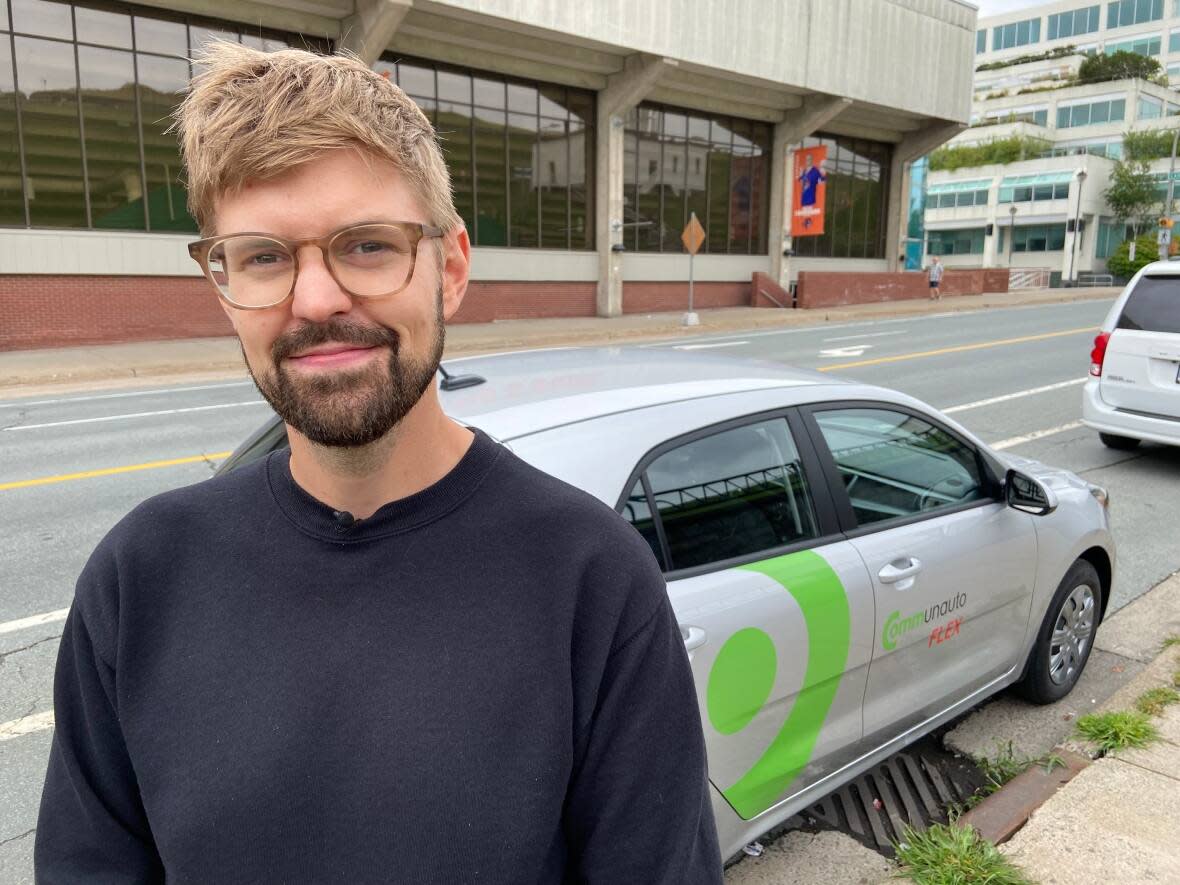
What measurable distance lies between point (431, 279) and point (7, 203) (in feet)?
68.2

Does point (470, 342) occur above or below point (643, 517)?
below

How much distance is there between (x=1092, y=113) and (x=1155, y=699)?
8516 cm

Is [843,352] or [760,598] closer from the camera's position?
[760,598]

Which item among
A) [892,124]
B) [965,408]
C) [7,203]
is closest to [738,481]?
[965,408]

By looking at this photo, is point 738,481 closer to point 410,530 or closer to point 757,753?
point 757,753

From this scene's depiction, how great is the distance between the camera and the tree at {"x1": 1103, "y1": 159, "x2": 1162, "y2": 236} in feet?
208

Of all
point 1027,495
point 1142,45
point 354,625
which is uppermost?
point 1142,45

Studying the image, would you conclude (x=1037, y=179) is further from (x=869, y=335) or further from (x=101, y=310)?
(x=101, y=310)

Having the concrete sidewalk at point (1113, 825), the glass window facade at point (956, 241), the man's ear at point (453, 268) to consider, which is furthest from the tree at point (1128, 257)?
the man's ear at point (453, 268)

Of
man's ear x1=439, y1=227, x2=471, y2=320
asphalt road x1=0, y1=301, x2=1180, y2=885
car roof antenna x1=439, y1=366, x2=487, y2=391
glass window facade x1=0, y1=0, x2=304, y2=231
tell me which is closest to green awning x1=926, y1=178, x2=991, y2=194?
asphalt road x1=0, y1=301, x2=1180, y2=885

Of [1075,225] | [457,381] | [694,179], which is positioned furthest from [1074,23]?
[457,381]

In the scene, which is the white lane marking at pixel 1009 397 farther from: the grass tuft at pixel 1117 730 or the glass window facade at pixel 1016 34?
the glass window facade at pixel 1016 34

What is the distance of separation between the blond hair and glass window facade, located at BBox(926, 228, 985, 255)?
7969 cm

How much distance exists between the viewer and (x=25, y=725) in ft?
12.8
